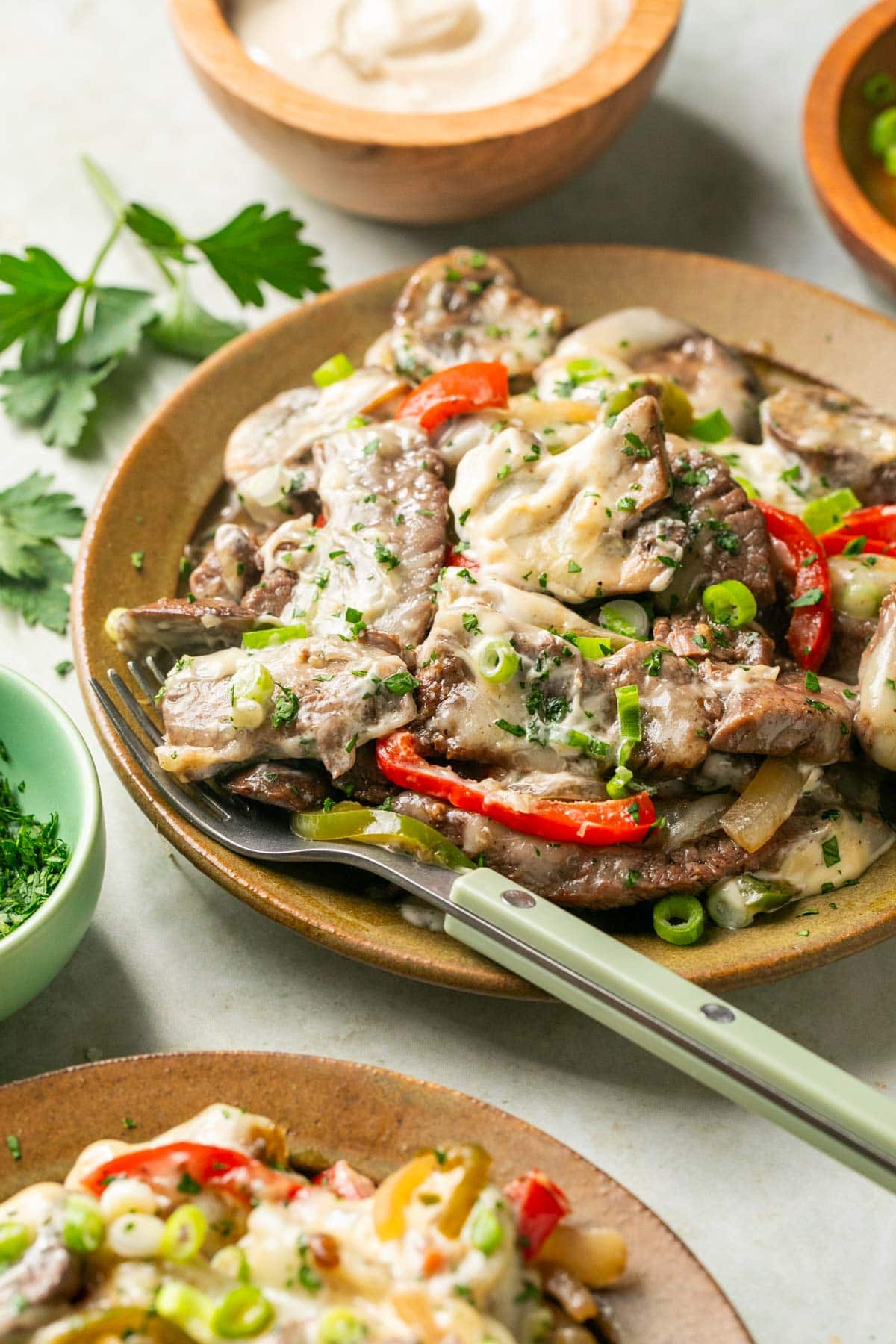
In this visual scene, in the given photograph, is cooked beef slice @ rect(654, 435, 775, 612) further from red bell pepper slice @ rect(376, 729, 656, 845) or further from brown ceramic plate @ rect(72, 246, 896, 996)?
brown ceramic plate @ rect(72, 246, 896, 996)

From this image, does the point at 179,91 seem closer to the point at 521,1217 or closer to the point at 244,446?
the point at 244,446

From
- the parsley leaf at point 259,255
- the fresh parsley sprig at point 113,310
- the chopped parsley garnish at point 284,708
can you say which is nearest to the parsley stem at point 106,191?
the fresh parsley sprig at point 113,310

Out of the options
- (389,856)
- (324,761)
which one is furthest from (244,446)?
(389,856)

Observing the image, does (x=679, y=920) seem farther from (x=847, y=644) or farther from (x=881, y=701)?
(x=847, y=644)

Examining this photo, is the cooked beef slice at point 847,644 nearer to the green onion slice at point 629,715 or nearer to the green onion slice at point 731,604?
the green onion slice at point 731,604

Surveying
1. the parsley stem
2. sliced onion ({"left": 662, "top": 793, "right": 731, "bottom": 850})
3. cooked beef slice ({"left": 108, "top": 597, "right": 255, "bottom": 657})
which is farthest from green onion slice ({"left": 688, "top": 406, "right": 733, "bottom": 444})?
the parsley stem

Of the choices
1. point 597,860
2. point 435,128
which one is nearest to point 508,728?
point 597,860
